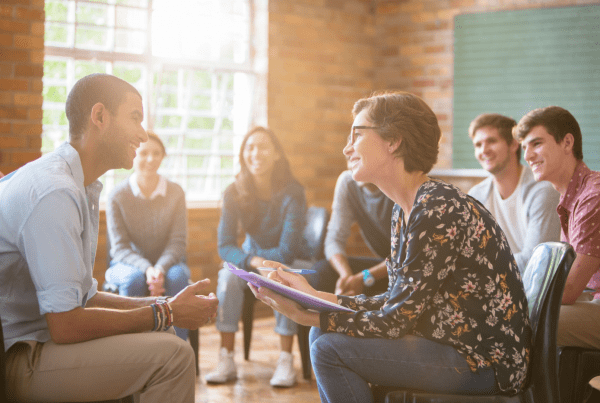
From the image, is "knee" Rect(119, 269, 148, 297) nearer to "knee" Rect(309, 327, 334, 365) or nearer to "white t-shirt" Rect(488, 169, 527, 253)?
"knee" Rect(309, 327, 334, 365)

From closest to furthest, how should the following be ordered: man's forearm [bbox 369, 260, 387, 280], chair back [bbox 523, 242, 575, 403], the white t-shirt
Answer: chair back [bbox 523, 242, 575, 403]
the white t-shirt
man's forearm [bbox 369, 260, 387, 280]

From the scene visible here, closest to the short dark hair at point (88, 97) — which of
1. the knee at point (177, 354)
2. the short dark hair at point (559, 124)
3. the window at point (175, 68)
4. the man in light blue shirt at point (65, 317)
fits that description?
the man in light blue shirt at point (65, 317)

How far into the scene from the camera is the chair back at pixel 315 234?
3404 millimetres

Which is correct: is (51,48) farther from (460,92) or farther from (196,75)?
(460,92)

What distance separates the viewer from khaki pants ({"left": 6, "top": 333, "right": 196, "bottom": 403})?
1.46m

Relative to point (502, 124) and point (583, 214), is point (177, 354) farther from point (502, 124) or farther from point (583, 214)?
point (502, 124)

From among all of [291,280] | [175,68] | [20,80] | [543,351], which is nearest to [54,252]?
[291,280]

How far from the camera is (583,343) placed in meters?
1.99

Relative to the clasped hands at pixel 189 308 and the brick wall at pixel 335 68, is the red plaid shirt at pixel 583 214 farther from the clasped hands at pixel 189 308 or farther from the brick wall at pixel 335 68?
the brick wall at pixel 335 68

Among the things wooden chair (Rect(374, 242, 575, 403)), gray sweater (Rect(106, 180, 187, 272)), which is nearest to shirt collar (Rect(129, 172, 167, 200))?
gray sweater (Rect(106, 180, 187, 272))

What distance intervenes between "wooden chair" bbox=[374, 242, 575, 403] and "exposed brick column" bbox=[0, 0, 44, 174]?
114 inches

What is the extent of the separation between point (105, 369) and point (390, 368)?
2.35 feet

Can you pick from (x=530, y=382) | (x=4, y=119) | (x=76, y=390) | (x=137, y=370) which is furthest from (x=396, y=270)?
(x=4, y=119)

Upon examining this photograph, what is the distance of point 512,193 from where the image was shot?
9.55ft
